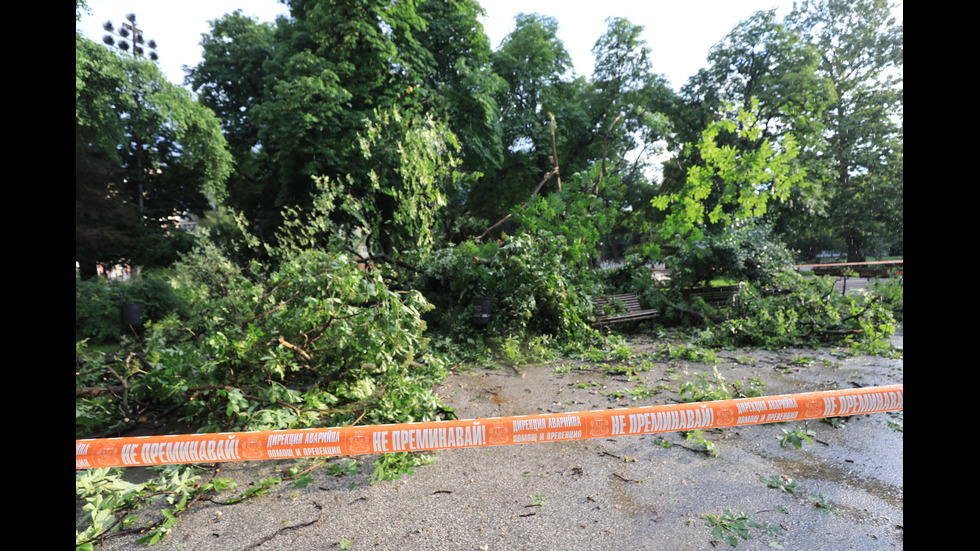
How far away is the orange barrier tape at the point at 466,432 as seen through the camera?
2039 millimetres

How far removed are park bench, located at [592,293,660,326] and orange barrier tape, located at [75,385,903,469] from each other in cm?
557

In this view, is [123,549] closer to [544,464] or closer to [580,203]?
[544,464]

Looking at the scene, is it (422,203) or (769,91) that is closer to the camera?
(422,203)

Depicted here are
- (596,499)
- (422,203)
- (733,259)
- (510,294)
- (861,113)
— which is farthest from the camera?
(861,113)

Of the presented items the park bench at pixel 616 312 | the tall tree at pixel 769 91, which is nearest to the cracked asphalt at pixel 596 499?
the park bench at pixel 616 312

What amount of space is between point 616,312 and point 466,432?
6.73 m

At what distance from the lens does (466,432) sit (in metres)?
2.19

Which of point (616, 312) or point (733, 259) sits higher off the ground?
point (733, 259)

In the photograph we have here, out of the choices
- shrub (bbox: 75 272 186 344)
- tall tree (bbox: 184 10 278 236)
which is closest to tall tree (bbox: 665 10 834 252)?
shrub (bbox: 75 272 186 344)

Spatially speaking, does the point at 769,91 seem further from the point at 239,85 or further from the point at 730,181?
the point at 239,85

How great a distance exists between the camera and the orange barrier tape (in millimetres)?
2039

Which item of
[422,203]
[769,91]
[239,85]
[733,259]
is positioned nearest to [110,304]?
[422,203]

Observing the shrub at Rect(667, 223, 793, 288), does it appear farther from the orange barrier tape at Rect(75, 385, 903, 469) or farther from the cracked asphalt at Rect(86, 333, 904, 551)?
the orange barrier tape at Rect(75, 385, 903, 469)
